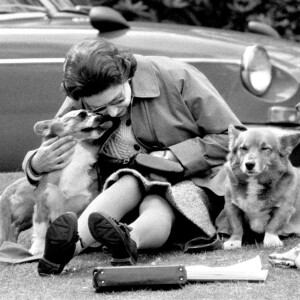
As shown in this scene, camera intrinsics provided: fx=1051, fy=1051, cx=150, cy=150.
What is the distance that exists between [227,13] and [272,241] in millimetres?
5174

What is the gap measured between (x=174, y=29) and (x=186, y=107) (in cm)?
190

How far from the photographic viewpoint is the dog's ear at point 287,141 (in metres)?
5.12

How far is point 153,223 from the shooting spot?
Result: 193 inches

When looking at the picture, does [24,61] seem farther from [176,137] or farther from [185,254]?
[185,254]

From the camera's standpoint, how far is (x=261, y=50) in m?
6.84

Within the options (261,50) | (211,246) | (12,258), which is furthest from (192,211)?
(261,50)

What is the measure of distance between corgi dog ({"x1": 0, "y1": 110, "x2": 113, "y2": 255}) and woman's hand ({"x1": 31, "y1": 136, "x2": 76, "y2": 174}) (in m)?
0.04

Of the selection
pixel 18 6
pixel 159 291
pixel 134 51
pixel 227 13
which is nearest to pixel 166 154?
pixel 159 291

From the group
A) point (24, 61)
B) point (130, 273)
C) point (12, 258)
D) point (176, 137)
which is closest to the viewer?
point (130, 273)

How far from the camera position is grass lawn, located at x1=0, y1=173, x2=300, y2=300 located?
4207 millimetres

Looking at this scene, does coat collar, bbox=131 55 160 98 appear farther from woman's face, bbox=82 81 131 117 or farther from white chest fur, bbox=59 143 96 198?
white chest fur, bbox=59 143 96 198

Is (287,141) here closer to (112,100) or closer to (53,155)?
(112,100)

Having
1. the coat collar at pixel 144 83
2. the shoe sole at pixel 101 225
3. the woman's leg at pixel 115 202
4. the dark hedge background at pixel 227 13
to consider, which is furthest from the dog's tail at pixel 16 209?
the dark hedge background at pixel 227 13

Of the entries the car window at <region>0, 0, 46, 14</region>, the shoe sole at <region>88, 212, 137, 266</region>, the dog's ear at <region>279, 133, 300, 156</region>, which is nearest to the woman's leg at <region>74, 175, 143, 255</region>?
the shoe sole at <region>88, 212, 137, 266</region>
